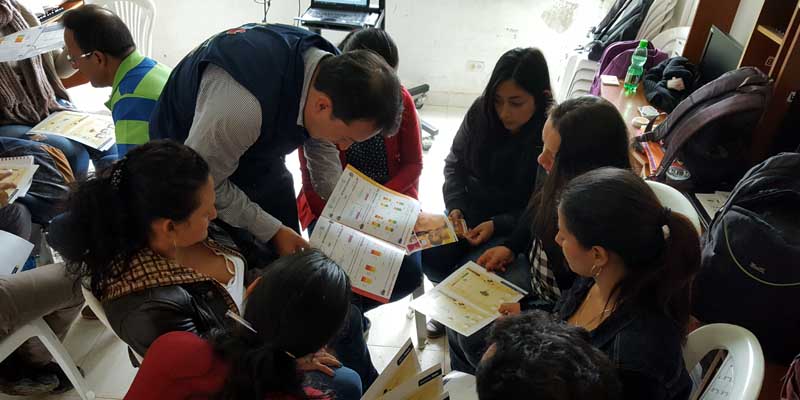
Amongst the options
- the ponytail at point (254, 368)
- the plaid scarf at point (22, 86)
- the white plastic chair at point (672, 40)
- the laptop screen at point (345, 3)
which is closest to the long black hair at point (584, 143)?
the ponytail at point (254, 368)

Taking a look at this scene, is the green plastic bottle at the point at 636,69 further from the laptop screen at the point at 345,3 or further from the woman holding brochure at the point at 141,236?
the woman holding brochure at the point at 141,236

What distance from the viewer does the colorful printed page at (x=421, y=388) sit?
2.99 ft

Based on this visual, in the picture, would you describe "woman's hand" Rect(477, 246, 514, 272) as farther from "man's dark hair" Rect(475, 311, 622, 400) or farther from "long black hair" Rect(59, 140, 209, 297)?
"long black hair" Rect(59, 140, 209, 297)

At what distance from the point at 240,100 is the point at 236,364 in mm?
631

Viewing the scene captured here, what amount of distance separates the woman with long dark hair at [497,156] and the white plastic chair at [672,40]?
63.0 inches

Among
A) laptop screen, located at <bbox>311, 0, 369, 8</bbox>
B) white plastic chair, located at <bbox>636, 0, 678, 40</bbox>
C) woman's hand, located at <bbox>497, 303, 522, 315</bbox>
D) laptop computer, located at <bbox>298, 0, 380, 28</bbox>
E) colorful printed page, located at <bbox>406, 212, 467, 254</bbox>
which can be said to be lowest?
woman's hand, located at <bbox>497, 303, 522, 315</bbox>

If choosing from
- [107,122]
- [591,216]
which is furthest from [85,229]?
[107,122]

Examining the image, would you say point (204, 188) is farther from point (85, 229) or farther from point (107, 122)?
point (107, 122)

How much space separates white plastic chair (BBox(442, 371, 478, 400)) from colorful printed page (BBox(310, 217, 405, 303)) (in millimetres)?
273

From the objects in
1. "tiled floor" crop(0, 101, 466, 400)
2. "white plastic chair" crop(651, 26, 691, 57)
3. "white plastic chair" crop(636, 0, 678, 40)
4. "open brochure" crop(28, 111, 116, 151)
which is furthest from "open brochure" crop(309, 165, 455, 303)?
"white plastic chair" crop(636, 0, 678, 40)

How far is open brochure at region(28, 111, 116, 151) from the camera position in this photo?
83.0 inches

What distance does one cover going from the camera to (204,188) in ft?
3.50

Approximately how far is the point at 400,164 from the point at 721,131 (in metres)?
1.20

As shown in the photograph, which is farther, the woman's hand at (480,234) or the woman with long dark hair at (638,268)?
the woman's hand at (480,234)
